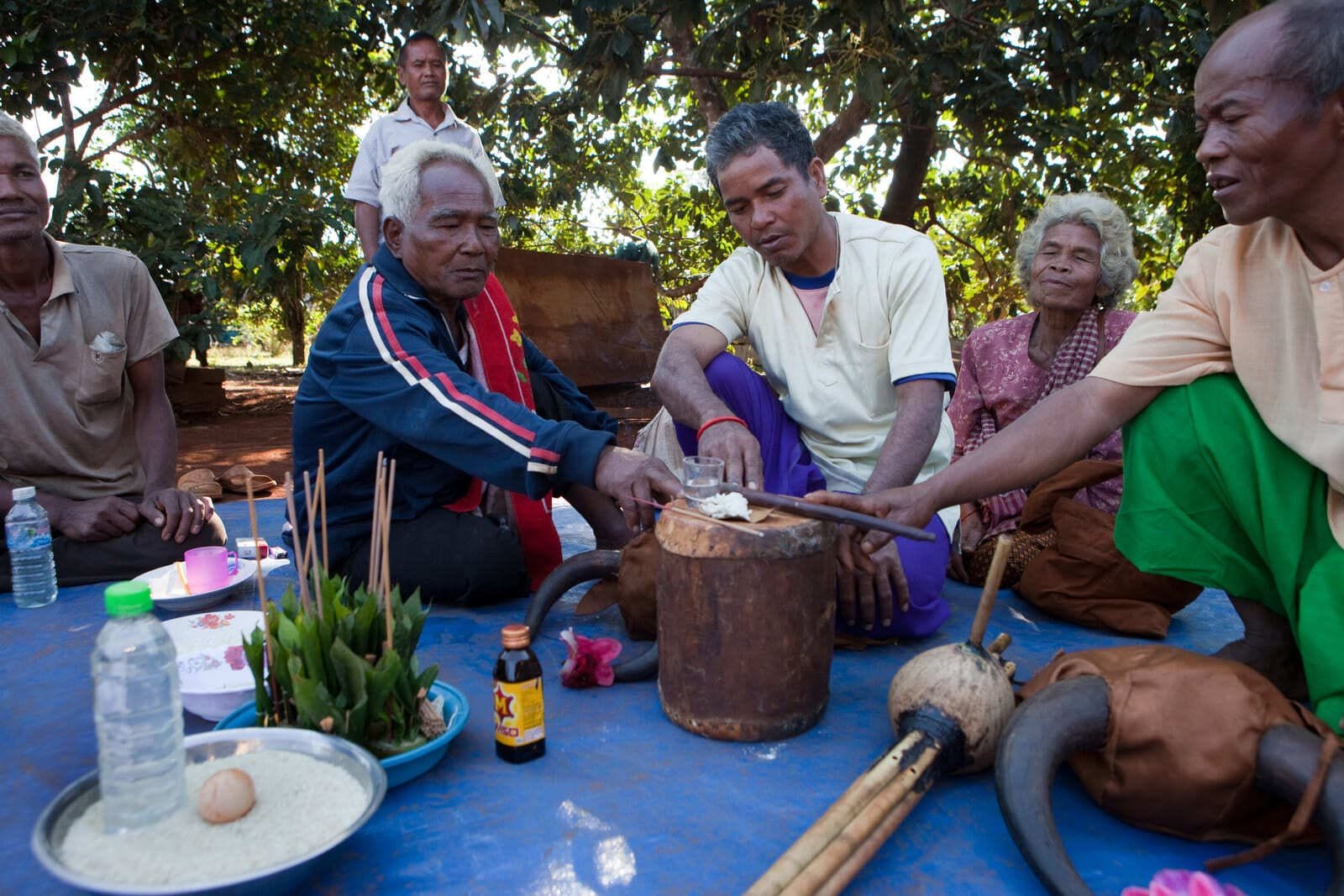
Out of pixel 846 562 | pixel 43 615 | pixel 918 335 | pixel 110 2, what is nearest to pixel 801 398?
pixel 918 335

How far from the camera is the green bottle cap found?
1358mm

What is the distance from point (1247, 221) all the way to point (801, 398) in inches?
51.2

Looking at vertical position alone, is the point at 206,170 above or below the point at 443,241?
above

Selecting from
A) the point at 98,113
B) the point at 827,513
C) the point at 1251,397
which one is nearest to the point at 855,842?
the point at 827,513

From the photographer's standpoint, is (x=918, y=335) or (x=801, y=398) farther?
(x=801, y=398)

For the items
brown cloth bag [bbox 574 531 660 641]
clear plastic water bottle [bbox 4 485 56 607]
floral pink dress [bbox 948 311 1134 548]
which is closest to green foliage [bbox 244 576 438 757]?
brown cloth bag [bbox 574 531 660 641]

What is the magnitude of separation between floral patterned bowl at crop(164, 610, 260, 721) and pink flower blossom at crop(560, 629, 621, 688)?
2.38ft

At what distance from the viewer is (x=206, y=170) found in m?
9.86

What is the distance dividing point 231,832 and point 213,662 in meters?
0.92

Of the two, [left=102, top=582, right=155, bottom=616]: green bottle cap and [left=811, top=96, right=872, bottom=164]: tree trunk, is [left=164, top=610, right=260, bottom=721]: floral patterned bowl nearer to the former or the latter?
[left=102, top=582, right=155, bottom=616]: green bottle cap

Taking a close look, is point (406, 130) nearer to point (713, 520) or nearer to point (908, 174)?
point (713, 520)

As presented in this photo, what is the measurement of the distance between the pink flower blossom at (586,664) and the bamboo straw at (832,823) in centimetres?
83

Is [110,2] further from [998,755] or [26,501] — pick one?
[998,755]

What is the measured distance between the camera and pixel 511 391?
3084 mm
